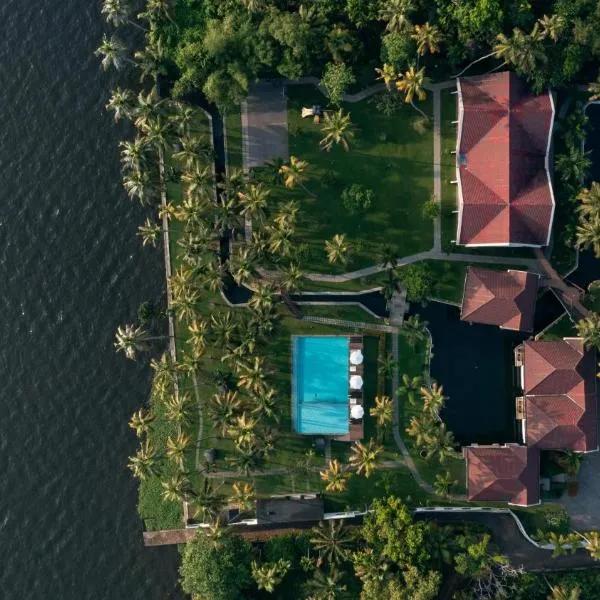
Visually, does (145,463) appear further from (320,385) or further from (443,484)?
(443,484)

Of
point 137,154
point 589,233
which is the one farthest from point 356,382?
point 137,154

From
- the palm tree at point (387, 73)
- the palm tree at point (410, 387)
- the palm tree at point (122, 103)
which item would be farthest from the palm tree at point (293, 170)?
the palm tree at point (410, 387)

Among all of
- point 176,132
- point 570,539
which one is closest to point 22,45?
point 176,132

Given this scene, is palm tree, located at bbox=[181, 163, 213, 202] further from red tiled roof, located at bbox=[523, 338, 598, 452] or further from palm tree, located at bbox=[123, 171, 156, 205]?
red tiled roof, located at bbox=[523, 338, 598, 452]

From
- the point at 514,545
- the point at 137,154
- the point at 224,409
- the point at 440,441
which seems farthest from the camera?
the point at 514,545

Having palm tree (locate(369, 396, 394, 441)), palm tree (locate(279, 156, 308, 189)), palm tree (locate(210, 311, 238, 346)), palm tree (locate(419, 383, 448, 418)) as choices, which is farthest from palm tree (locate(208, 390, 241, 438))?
palm tree (locate(279, 156, 308, 189))

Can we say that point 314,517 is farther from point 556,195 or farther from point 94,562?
point 556,195

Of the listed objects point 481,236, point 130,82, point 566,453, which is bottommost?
point 566,453
